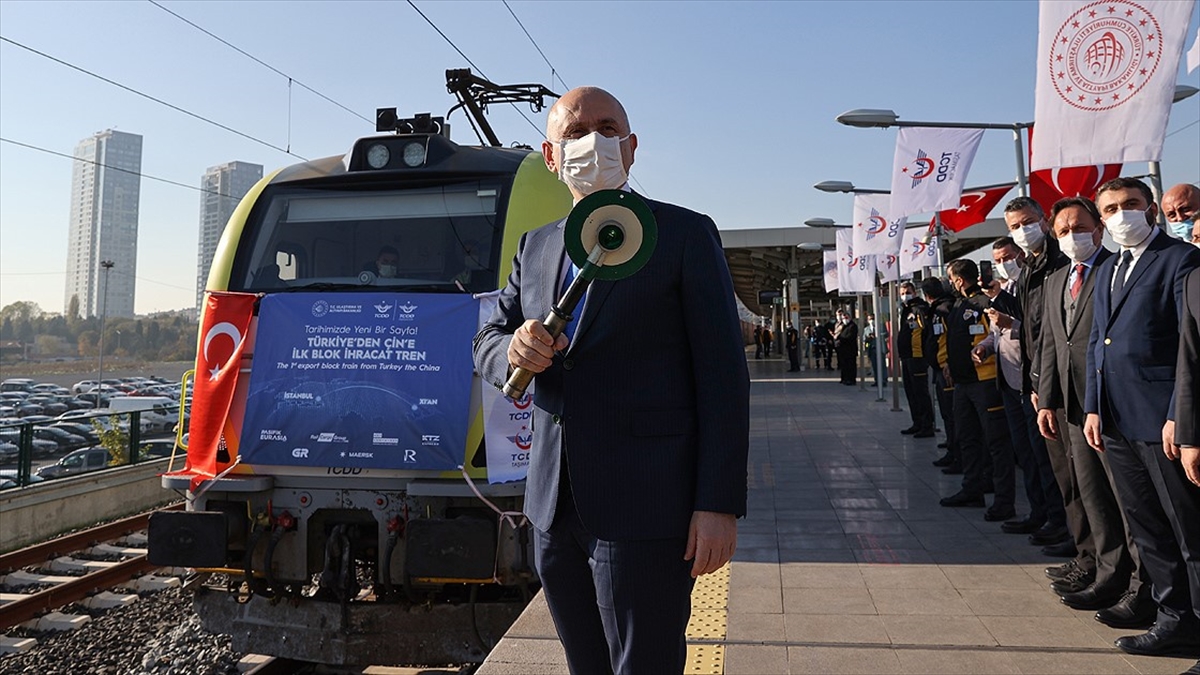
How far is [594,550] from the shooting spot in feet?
5.57

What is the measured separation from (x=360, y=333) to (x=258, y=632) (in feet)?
5.52

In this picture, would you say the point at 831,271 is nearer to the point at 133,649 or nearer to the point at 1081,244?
the point at 1081,244

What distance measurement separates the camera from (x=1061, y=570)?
4371mm

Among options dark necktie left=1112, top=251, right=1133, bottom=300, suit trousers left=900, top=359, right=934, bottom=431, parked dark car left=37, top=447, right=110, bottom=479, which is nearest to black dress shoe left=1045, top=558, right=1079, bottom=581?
dark necktie left=1112, top=251, right=1133, bottom=300

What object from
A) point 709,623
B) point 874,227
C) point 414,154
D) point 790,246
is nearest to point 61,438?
point 414,154

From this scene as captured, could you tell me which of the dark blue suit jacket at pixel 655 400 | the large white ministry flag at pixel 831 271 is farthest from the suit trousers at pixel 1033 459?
the large white ministry flag at pixel 831 271

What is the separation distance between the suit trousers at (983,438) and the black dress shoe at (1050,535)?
71cm

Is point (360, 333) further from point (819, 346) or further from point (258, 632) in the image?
point (819, 346)

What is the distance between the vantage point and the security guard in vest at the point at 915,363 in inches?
409

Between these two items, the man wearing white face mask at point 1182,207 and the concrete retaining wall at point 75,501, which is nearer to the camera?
the man wearing white face mask at point 1182,207

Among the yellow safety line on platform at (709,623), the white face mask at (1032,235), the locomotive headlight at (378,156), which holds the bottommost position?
the yellow safety line on platform at (709,623)

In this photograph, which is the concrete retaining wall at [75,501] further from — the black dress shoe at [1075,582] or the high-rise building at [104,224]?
the high-rise building at [104,224]

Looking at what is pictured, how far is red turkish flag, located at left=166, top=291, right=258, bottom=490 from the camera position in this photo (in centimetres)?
409

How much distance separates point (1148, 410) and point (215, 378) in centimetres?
443
